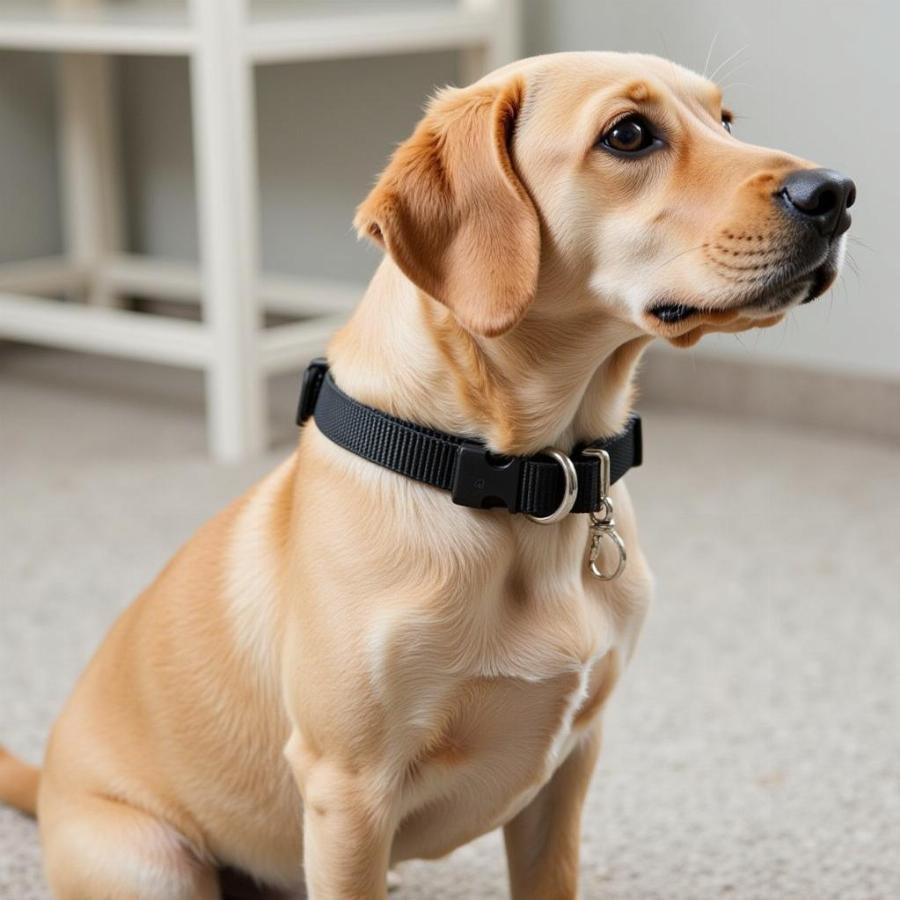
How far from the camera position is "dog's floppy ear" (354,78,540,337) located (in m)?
0.95

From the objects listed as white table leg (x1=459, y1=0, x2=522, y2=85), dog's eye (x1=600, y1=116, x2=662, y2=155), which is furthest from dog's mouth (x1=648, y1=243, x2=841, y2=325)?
white table leg (x1=459, y1=0, x2=522, y2=85)

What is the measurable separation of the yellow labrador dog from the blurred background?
15.8 inches

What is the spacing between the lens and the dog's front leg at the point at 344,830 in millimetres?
1010

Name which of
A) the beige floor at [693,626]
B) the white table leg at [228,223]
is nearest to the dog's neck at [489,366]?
the beige floor at [693,626]

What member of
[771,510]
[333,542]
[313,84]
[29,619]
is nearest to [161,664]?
[333,542]

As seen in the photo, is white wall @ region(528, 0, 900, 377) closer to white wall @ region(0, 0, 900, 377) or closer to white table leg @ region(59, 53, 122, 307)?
white wall @ region(0, 0, 900, 377)

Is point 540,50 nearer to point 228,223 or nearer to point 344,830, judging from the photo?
point 228,223

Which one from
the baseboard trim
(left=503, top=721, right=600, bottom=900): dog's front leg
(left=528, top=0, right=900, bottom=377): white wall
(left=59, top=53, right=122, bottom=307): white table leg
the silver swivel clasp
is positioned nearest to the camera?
the silver swivel clasp

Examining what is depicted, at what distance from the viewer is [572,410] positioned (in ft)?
3.43

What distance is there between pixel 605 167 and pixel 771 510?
1.44 meters

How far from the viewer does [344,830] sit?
3.32ft

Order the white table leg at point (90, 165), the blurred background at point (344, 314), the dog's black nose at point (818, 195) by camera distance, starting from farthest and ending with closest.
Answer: the white table leg at point (90, 165)
the blurred background at point (344, 314)
the dog's black nose at point (818, 195)

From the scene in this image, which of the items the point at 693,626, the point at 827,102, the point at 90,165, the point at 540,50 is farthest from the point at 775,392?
the point at 90,165

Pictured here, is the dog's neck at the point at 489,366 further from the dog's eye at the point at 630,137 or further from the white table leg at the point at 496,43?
the white table leg at the point at 496,43
